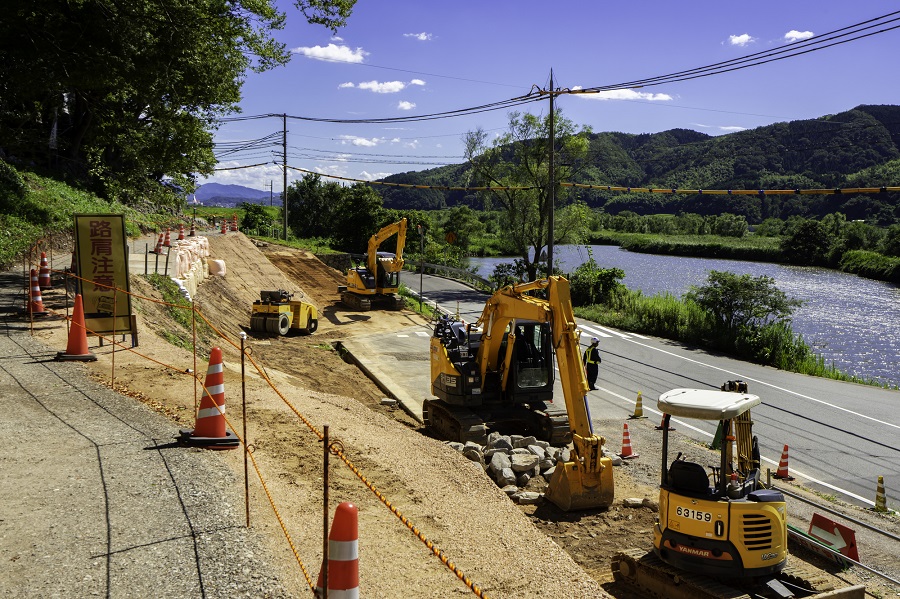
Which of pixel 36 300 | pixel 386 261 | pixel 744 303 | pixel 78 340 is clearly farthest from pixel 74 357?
pixel 744 303

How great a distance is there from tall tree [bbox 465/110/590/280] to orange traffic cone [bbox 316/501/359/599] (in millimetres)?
42947

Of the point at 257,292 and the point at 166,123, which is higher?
the point at 166,123

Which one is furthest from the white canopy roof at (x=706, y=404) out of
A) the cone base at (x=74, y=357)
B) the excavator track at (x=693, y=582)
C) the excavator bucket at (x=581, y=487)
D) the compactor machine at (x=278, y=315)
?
the compactor machine at (x=278, y=315)

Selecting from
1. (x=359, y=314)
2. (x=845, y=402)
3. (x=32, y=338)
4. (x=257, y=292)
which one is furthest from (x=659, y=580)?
(x=257, y=292)

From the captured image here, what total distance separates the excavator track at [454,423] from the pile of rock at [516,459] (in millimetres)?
242

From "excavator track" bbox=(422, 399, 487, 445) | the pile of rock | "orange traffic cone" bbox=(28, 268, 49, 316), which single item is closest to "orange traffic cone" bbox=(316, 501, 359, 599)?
the pile of rock

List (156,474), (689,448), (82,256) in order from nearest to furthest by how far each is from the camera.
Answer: (156,474)
(82,256)
(689,448)

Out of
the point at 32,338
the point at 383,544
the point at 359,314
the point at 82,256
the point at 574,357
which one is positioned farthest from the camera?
the point at 359,314

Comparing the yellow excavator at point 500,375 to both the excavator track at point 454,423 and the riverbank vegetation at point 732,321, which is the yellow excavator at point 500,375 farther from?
the riverbank vegetation at point 732,321

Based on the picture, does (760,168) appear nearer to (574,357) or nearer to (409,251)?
(409,251)

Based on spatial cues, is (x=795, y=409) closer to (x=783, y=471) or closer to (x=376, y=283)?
(x=783, y=471)

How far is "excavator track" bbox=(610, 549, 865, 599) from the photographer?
313 inches

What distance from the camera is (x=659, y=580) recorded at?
8.56 m

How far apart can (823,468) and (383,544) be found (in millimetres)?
12700
